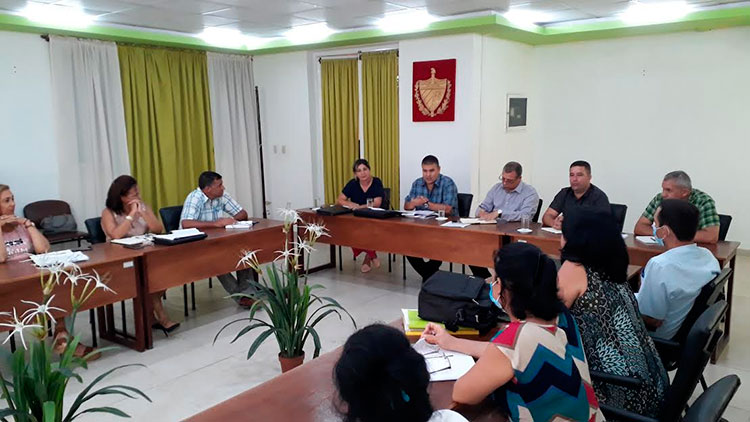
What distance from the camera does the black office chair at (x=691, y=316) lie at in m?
2.44

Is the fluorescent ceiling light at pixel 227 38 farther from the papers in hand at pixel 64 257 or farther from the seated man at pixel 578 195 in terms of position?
the seated man at pixel 578 195

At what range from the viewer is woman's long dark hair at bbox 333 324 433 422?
3.83 ft

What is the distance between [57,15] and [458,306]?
5.19 meters

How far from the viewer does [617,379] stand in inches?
74.5

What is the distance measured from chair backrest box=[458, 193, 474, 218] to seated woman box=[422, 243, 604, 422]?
360 cm

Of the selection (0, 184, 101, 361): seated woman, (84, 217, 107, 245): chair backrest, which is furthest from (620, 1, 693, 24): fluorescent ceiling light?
(0, 184, 101, 361): seated woman

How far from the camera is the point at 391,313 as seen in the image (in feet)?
14.3

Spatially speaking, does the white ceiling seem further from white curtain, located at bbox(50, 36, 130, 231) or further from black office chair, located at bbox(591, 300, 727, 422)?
black office chair, located at bbox(591, 300, 727, 422)

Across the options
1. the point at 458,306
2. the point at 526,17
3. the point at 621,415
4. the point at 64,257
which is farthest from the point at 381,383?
the point at 526,17

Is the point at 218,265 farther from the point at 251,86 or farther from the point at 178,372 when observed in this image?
the point at 251,86

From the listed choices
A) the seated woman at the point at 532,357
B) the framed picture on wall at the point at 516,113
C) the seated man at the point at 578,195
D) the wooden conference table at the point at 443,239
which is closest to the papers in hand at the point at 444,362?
the seated woman at the point at 532,357

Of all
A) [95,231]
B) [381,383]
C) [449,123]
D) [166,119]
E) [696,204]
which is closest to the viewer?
[381,383]

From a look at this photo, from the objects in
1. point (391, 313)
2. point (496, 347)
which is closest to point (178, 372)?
point (391, 313)

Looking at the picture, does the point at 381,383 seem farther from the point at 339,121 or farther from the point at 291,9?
the point at 339,121
